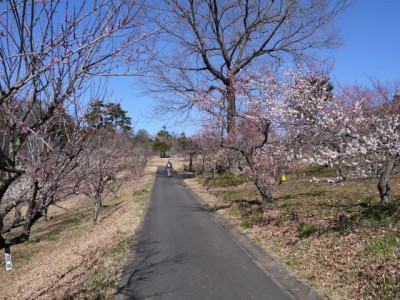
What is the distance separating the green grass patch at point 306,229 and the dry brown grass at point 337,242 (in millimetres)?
80

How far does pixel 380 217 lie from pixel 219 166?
26483 millimetres

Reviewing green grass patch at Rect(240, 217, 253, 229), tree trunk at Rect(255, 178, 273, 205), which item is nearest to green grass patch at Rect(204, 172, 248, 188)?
tree trunk at Rect(255, 178, 273, 205)

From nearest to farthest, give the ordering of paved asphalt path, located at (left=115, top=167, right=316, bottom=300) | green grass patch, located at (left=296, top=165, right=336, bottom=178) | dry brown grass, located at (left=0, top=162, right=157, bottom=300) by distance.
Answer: paved asphalt path, located at (left=115, top=167, right=316, bottom=300) < dry brown grass, located at (left=0, top=162, right=157, bottom=300) < green grass patch, located at (left=296, top=165, right=336, bottom=178)

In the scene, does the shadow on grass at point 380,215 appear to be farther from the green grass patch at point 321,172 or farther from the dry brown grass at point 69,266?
the green grass patch at point 321,172

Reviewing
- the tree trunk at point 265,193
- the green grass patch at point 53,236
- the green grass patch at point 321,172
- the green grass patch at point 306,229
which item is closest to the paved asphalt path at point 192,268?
the green grass patch at point 306,229

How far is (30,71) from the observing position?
3125 mm

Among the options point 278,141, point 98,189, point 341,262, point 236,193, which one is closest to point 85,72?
point 341,262

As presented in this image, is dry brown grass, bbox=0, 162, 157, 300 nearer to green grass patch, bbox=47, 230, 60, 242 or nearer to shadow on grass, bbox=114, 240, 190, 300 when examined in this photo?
green grass patch, bbox=47, 230, 60, 242

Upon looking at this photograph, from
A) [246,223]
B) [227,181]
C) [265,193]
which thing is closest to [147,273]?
[246,223]

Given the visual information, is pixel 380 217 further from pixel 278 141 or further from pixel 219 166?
pixel 219 166

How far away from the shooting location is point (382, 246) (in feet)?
Answer: 24.2

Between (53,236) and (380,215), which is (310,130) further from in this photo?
(53,236)

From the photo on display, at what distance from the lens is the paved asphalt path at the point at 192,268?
687 centimetres

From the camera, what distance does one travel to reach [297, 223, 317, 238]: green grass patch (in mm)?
9774
